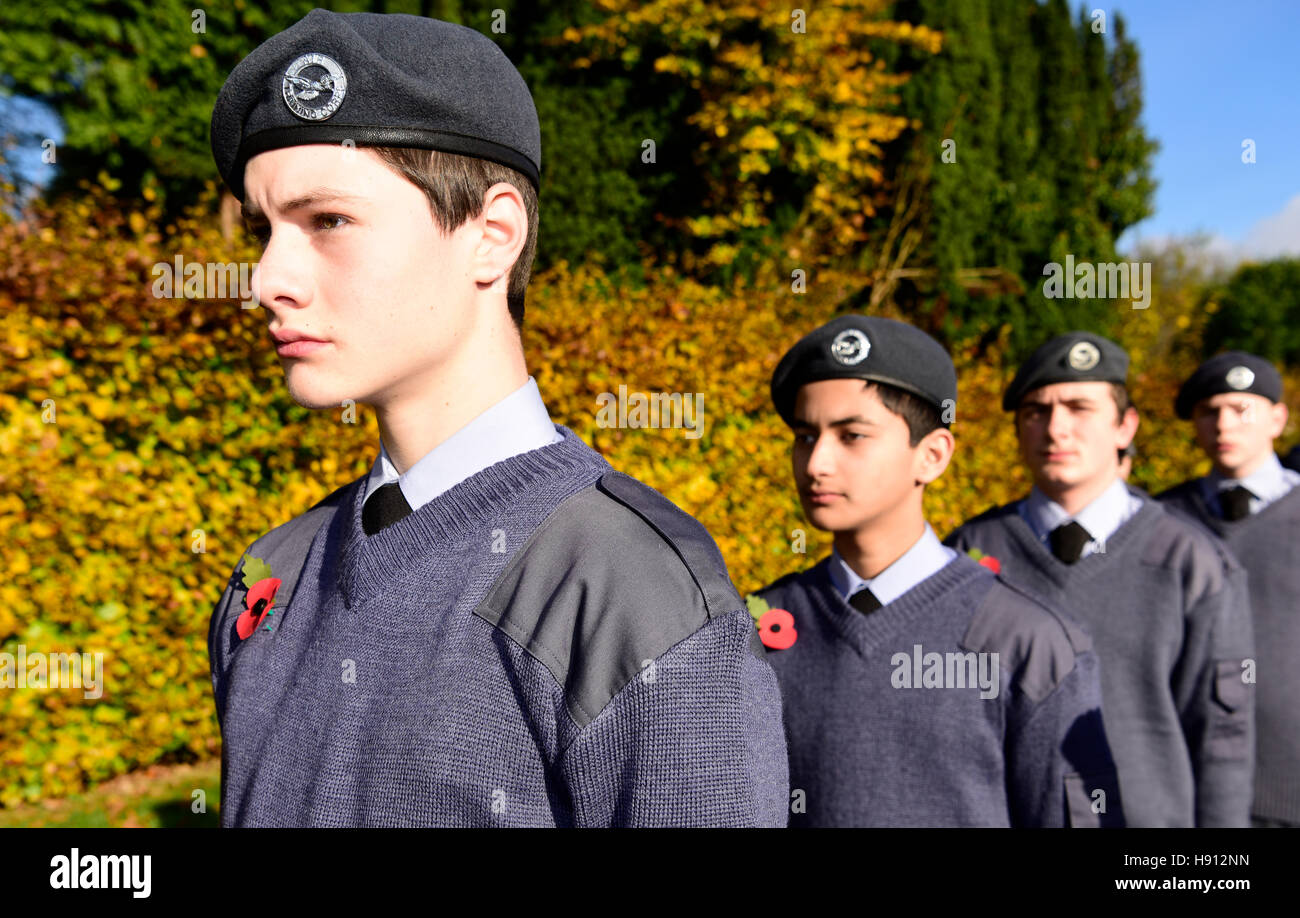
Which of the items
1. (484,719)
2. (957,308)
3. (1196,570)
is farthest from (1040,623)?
(957,308)

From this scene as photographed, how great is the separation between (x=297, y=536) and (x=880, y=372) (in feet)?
5.45

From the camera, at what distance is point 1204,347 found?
1200 inches

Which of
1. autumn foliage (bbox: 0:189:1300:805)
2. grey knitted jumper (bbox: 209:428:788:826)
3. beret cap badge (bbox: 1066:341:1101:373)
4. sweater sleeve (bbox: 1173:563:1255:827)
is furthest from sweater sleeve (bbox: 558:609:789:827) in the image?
autumn foliage (bbox: 0:189:1300:805)

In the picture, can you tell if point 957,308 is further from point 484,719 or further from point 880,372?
point 484,719

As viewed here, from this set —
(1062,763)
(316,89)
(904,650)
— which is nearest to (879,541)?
(904,650)

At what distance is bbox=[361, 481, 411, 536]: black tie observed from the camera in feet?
5.19

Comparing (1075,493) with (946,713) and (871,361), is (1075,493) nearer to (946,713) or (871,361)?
(871,361)

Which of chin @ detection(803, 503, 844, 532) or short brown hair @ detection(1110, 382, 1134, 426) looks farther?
short brown hair @ detection(1110, 382, 1134, 426)

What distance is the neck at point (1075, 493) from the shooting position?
3.95 metres

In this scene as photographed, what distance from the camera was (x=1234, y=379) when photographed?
5133 mm

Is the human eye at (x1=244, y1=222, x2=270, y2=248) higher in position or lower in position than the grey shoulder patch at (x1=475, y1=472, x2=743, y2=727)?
higher

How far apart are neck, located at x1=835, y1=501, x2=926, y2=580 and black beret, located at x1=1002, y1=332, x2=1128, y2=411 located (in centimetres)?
146

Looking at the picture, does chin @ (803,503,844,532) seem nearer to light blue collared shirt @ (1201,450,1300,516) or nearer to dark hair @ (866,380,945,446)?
dark hair @ (866,380,945,446)

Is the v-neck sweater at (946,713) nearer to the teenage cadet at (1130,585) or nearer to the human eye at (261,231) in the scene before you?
the teenage cadet at (1130,585)
